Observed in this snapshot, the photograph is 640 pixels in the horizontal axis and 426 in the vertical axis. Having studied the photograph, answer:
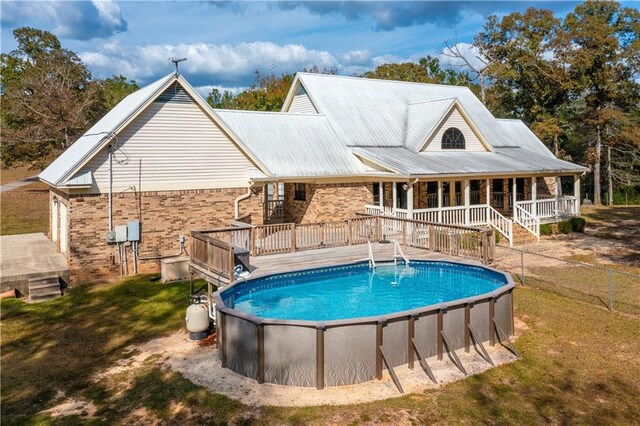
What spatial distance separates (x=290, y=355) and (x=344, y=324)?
1168 mm

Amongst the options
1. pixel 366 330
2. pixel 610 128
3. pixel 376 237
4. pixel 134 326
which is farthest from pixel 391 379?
pixel 610 128

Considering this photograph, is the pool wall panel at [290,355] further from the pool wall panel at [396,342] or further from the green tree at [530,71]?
the green tree at [530,71]

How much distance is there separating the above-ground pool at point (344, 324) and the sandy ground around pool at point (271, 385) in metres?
0.20

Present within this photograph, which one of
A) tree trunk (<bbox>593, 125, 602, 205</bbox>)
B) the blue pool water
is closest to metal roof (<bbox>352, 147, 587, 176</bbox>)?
the blue pool water

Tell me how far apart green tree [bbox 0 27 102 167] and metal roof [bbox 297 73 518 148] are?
2082 cm

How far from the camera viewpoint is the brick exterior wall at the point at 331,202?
76.0 feet

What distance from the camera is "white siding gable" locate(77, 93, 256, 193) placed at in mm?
17422

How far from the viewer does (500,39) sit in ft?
154

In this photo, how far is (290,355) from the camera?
Answer: 9.24 metres

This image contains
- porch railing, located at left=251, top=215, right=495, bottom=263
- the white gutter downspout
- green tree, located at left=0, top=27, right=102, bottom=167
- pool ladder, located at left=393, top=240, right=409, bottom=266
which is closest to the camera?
porch railing, located at left=251, top=215, right=495, bottom=263

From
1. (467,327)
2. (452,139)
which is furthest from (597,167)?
(467,327)

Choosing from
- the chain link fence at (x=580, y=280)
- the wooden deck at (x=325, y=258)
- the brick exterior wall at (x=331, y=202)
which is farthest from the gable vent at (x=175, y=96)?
the chain link fence at (x=580, y=280)

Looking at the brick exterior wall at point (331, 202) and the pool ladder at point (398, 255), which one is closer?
the pool ladder at point (398, 255)

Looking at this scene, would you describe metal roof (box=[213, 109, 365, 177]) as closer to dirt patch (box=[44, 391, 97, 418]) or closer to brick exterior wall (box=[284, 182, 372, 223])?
brick exterior wall (box=[284, 182, 372, 223])
